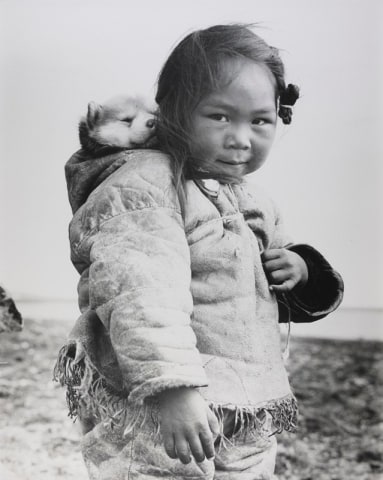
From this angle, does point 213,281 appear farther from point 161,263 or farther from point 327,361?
point 327,361

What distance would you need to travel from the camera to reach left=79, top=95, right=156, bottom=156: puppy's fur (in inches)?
55.0

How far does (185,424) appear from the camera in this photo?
1136mm

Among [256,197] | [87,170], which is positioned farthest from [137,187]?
[256,197]

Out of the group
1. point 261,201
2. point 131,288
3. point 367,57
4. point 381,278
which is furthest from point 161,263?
point 381,278

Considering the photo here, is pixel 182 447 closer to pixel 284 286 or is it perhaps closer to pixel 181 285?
pixel 181 285

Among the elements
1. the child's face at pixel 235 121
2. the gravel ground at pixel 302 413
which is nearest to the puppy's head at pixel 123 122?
the child's face at pixel 235 121

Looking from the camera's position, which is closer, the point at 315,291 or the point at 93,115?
the point at 93,115

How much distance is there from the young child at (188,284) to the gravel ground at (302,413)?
1011 mm

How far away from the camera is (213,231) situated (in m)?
1.31

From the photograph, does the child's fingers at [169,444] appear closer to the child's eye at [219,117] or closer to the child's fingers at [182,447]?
the child's fingers at [182,447]

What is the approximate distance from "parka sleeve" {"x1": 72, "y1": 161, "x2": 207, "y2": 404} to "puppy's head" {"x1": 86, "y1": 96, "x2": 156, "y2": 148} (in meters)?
0.17

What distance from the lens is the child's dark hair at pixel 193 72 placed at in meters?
1.33

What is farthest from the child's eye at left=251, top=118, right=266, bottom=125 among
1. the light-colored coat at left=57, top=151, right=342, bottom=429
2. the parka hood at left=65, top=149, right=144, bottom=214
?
the parka hood at left=65, top=149, right=144, bottom=214

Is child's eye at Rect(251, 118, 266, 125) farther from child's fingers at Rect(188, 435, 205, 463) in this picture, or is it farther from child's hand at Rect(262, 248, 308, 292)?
child's fingers at Rect(188, 435, 205, 463)
